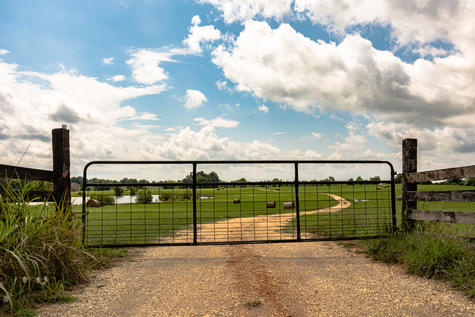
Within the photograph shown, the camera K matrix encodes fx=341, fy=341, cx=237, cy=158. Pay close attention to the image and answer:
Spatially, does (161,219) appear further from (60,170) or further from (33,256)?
(33,256)

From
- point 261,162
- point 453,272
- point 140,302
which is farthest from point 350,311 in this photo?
point 261,162

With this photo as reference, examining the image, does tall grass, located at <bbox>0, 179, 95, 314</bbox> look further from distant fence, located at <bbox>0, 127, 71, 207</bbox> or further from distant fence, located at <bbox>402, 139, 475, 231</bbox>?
distant fence, located at <bbox>402, 139, 475, 231</bbox>

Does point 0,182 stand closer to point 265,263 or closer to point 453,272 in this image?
point 265,263

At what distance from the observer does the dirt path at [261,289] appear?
4273 millimetres

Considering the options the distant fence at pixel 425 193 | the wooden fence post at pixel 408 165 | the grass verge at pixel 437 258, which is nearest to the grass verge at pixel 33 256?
the grass verge at pixel 437 258

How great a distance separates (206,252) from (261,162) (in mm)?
2359

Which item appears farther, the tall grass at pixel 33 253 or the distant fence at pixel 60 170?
the distant fence at pixel 60 170

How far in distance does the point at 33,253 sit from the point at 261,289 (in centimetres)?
332

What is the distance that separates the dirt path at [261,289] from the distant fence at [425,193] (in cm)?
162

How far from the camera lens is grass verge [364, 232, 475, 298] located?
510cm

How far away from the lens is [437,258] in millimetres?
5602

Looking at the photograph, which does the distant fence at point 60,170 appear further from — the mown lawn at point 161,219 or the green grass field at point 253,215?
the green grass field at point 253,215

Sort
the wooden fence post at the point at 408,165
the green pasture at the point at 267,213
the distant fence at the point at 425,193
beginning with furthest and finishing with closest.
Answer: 1. the wooden fence post at the point at 408,165
2. the green pasture at the point at 267,213
3. the distant fence at the point at 425,193

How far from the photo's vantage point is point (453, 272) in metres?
5.23
